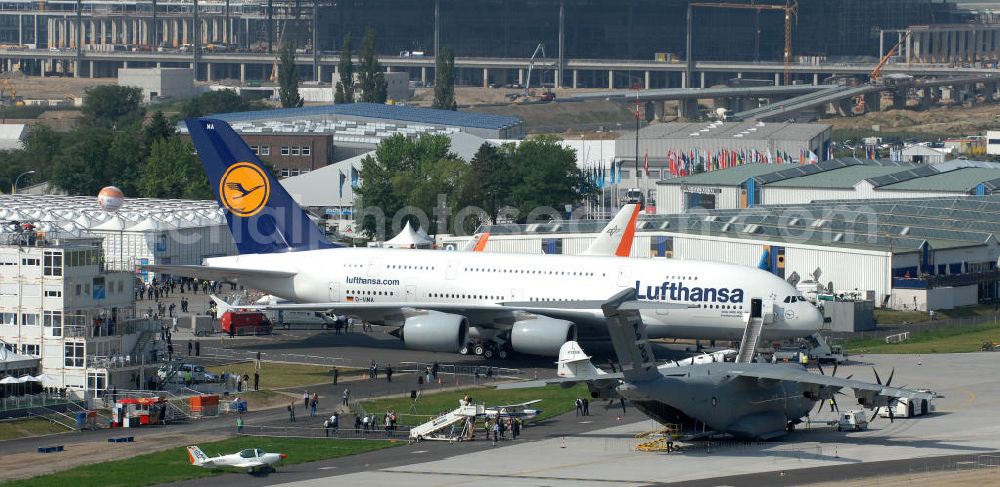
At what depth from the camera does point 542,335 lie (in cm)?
9550

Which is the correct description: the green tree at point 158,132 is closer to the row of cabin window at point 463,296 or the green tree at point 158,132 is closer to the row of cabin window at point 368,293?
the row of cabin window at point 368,293

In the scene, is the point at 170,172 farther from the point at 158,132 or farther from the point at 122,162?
the point at 122,162

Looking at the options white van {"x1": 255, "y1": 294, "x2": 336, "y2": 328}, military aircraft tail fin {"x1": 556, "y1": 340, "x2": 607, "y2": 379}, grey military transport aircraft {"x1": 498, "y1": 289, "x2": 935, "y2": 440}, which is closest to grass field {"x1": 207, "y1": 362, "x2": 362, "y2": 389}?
military aircraft tail fin {"x1": 556, "y1": 340, "x2": 607, "y2": 379}

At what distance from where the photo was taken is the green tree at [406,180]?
165750 mm

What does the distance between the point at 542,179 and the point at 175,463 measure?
101 meters

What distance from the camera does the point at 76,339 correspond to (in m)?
90.6

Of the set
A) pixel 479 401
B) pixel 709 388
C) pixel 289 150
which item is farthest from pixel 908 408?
pixel 289 150

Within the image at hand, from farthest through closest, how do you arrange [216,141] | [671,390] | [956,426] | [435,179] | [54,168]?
1. [54,168]
2. [435,179]
3. [216,141]
4. [956,426]
5. [671,390]

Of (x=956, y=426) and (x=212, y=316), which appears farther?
(x=212, y=316)

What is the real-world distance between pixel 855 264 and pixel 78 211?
2587 inches

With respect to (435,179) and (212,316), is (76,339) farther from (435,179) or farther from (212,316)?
(435,179)

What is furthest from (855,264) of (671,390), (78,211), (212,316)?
(78,211)

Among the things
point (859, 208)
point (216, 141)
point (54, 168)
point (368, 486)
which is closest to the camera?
point (368, 486)

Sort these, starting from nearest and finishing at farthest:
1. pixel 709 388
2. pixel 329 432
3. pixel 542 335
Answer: pixel 709 388
pixel 329 432
pixel 542 335
